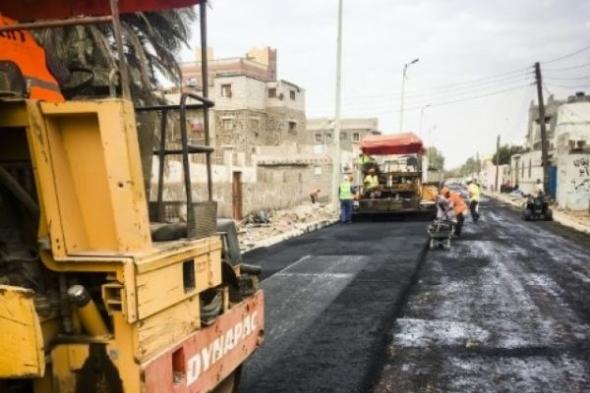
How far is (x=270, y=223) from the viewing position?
1967 centimetres

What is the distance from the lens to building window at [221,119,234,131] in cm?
4859

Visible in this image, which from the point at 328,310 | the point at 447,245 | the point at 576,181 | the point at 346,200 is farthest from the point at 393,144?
the point at 328,310

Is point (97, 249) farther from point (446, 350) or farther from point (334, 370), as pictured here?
point (446, 350)

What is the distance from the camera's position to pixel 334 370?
520cm

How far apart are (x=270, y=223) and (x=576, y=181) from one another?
645 inches

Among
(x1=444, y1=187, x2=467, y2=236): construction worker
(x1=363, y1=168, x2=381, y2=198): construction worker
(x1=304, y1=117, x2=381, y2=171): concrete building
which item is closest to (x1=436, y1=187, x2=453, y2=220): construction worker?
(x1=444, y1=187, x2=467, y2=236): construction worker

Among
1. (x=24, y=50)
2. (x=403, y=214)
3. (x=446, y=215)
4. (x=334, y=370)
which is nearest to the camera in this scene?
(x=24, y=50)

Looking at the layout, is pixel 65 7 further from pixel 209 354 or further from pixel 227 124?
pixel 227 124

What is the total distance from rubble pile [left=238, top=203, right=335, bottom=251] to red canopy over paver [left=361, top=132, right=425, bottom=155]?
2945 mm

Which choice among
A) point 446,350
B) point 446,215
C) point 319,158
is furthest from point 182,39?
point 319,158

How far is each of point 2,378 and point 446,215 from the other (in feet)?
41.1

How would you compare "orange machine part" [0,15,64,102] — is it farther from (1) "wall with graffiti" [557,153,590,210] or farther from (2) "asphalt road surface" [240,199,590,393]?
(1) "wall with graffiti" [557,153,590,210]

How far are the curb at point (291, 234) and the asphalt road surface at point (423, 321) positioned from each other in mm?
1346

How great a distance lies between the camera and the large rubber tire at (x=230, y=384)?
4.10 m
